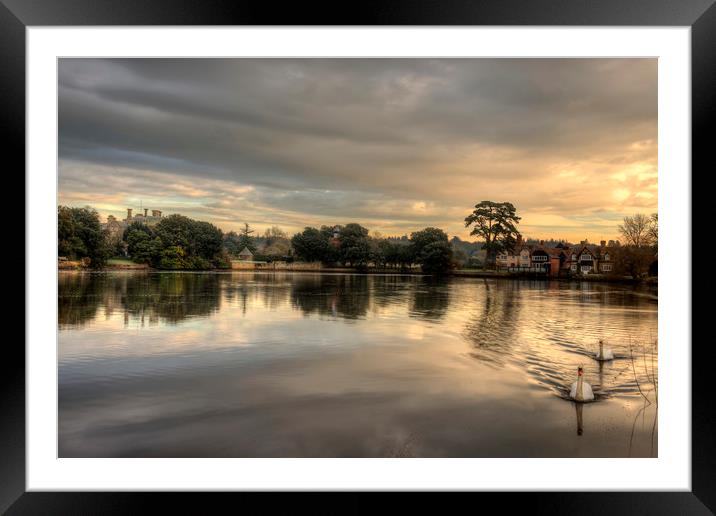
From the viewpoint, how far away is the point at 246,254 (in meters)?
22.9

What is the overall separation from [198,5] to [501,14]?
67.6 inches

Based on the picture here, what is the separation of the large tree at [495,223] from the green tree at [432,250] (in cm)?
311

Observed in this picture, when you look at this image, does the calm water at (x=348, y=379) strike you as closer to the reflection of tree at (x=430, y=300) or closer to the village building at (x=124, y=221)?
the reflection of tree at (x=430, y=300)

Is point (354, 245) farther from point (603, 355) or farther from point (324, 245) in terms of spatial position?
point (603, 355)

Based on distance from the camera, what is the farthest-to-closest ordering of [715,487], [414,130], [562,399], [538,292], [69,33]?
[538,292]
[414,130]
[562,399]
[69,33]
[715,487]

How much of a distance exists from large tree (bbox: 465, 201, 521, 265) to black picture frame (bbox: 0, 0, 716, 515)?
51.7ft

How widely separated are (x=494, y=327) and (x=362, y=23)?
8818 mm

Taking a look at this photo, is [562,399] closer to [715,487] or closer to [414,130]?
[715,487]

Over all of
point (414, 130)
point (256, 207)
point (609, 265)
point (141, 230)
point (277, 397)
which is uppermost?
point (414, 130)

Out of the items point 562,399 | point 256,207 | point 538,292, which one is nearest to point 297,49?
point 562,399

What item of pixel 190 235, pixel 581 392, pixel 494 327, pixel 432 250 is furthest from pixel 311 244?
pixel 581 392

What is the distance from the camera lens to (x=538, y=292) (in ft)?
56.4

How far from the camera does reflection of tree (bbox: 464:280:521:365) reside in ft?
24.7

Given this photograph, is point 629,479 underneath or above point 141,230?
underneath
